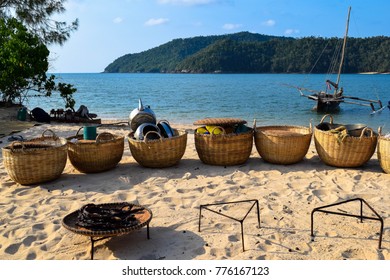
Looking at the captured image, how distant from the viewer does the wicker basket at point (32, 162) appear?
4727mm

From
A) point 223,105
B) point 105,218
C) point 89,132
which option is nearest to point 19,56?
point 89,132

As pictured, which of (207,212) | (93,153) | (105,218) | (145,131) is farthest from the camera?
(145,131)

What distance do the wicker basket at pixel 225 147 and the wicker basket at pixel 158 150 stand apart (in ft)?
1.06

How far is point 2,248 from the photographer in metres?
3.29

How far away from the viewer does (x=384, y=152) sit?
5.12m

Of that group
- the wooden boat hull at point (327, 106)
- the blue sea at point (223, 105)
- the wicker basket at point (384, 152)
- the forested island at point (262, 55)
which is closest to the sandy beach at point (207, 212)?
the wicker basket at point (384, 152)

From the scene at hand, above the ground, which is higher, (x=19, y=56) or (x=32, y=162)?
(x=19, y=56)

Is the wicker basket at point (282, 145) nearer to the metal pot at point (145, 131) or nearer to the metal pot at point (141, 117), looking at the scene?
the metal pot at point (145, 131)

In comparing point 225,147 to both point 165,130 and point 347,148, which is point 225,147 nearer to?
point 165,130

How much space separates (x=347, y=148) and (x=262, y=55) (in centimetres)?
8386

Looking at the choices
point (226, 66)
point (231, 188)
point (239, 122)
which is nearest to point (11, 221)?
point (231, 188)

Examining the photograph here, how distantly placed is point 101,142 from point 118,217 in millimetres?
2235

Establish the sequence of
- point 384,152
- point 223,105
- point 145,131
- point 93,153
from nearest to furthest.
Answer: point 384,152
point 93,153
point 145,131
point 223,105

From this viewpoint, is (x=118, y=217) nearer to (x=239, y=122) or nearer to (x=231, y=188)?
(x=231, y=188)
